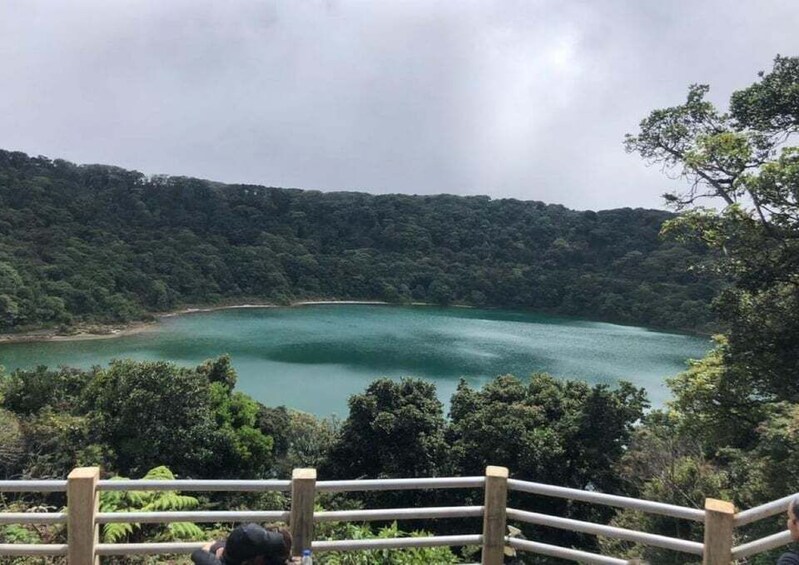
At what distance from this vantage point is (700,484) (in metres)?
9.63

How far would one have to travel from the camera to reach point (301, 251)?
8156 cm

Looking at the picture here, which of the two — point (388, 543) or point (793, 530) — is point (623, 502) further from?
point (388, 543)

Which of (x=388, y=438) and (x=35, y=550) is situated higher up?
(x=35, y=550)

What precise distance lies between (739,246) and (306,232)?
82428 mm

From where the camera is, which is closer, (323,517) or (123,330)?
(323,517)

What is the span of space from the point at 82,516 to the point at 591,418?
51.5ft

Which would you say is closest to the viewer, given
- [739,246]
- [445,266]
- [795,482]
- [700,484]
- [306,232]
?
[795,482]

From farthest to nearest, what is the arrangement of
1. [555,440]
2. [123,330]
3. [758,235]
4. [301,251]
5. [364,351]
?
[301,251] < [123,330] < [364,351] < [555,440] < [758,235]

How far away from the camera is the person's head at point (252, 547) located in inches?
86.7

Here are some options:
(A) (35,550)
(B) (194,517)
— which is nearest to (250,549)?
(B) (194,517)

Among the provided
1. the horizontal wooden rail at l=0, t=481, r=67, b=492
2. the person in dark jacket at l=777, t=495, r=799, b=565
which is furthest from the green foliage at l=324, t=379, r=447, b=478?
the person in dark jacket at l=777, t=495, r=799, b=565

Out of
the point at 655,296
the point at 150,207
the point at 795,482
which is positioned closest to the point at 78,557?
the point at 795,482

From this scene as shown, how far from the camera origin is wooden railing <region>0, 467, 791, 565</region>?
2.64 m

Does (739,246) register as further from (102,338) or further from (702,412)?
(102,338)
